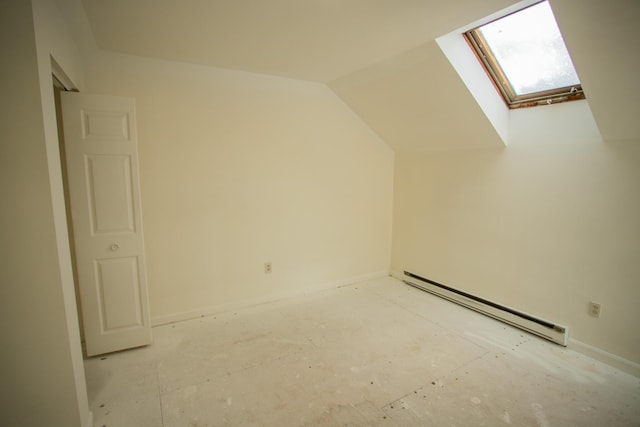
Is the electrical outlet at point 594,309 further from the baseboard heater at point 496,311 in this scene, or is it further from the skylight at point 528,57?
the skylight at point 528,57

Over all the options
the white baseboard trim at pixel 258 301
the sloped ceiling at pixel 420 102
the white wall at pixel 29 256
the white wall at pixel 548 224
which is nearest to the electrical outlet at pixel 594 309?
the white wall at pixel 548 224

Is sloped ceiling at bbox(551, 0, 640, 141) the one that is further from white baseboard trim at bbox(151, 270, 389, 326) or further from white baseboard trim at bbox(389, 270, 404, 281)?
white baseboard trim at bbox(151, 270, 389, 326)

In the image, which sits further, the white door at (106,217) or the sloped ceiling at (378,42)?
the white door at (106,217)

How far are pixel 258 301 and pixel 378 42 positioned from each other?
2598mm

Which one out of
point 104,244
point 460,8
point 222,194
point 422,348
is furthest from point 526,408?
point 104,244

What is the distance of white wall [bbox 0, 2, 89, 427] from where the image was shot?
122cm

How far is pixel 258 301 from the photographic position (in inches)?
127

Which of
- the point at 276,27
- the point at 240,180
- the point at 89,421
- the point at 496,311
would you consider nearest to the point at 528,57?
the point at 276,27

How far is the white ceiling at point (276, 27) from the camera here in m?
1.77

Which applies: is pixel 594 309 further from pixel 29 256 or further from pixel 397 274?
pixel 29 256

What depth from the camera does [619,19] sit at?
1.57m

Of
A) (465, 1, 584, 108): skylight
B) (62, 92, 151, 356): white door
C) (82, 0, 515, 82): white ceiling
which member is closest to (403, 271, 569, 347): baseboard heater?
(465, 1, 584, 108): skylight

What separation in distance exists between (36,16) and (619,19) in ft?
8.87

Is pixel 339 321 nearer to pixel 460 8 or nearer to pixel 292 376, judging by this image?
pixel 292 376
